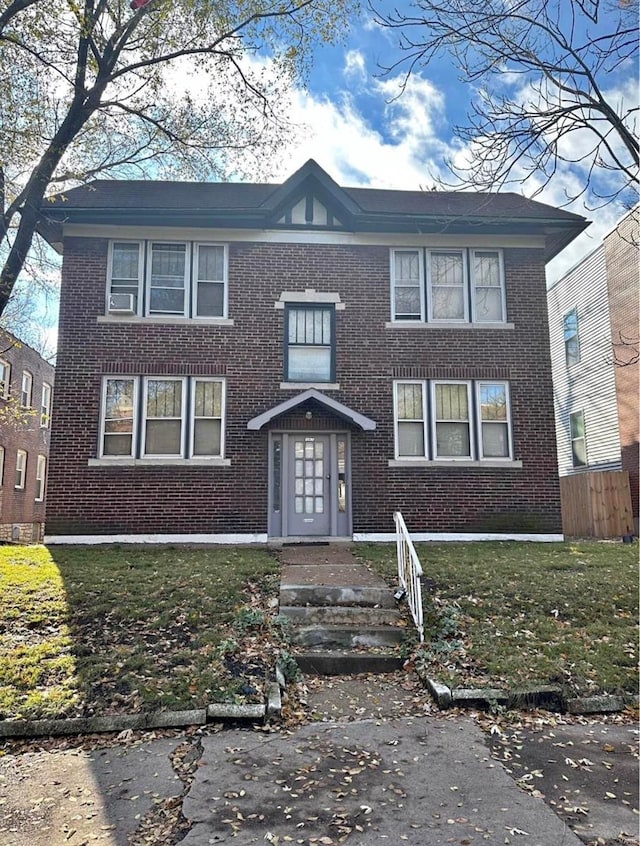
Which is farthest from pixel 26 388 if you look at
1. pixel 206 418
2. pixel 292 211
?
pixel 292 211

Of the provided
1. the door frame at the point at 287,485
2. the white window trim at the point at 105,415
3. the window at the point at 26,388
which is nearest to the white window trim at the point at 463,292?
the door frame at the point at 287,485

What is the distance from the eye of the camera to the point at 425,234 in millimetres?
12648

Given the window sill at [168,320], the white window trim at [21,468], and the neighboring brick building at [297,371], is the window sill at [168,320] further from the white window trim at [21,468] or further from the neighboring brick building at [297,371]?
the white window trim at [21,468]

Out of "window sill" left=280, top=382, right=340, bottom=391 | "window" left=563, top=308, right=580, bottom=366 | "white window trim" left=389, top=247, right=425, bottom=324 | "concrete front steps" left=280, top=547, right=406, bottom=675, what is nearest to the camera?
"concrete front steps" left=280, top=547, right=406, bottom=675

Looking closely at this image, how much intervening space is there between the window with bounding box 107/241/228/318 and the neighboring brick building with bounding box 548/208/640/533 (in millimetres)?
11380

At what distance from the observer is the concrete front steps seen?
20.0 feet

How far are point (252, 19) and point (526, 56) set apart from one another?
21.8 ft

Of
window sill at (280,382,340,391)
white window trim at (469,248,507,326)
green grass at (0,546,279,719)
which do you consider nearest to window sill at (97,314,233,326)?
window sill at (280,382,340,391)

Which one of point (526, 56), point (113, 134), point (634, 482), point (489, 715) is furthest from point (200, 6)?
point (634, 482)

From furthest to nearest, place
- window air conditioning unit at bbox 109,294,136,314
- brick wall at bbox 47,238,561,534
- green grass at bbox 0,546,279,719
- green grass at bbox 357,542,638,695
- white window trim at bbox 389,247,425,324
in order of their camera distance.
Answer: white window trim at bbox 389,247,425,324 < window air conditioning unit at bbox 109,294,136,314 < brick wall at bbox 47,238,561,534 < green grass at bbox 357,542,638,695 < green grass at bbox 0,546,279,719

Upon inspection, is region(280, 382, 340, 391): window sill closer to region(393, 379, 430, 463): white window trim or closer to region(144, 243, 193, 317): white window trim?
region(393, 379, 430, 463): white window trim

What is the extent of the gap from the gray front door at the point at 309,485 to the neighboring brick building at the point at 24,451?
14.9 meters

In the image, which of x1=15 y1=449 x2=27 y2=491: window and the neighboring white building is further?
x1=15 y1=449 x2=27 y2=491: window

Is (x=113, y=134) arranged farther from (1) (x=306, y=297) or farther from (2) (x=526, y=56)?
(2) (x=526, y=56)
